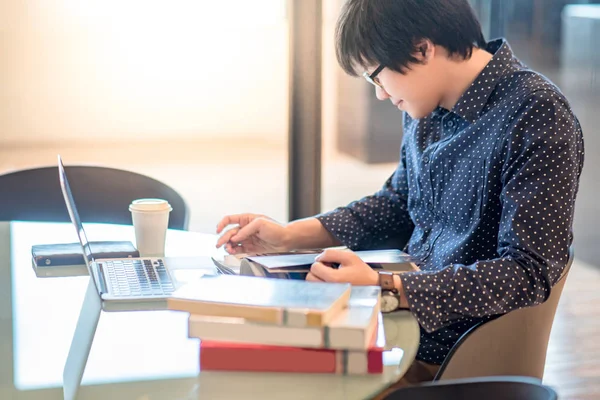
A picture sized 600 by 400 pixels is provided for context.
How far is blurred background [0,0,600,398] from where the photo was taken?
316cm

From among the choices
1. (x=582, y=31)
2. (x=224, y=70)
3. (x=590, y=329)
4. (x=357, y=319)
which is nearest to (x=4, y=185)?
(x=224, y=70)

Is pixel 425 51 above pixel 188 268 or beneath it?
above

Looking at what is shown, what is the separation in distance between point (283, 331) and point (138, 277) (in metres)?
0.54

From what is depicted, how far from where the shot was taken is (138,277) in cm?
160

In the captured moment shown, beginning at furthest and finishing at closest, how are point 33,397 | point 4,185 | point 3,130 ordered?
1. point 3,130
2. point 4,185
3. point 33,397

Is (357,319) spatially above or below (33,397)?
above

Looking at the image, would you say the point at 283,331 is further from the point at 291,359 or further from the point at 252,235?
the point at 252,235

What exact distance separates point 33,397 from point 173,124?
89.8 inches

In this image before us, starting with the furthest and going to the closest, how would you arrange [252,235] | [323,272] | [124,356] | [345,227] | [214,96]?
[214,96] < [345,227] < [252,235] < [323,272] < [124,356]

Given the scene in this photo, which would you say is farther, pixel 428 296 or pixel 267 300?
pixel 428 296

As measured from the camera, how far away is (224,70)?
10.9 feet

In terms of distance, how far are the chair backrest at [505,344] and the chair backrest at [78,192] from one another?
43.2 inches

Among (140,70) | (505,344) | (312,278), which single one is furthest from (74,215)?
(140,70)

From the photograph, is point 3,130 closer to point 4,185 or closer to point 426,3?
point 4,185
